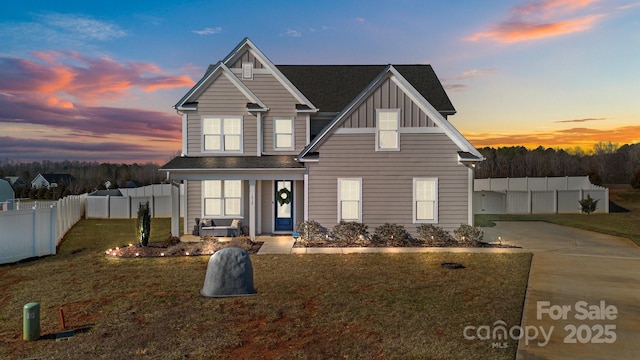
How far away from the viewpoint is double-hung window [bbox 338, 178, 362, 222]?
58.1 feet

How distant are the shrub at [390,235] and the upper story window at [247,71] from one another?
926 cm

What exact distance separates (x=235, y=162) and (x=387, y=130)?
6.72 meters

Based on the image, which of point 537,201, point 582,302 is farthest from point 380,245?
point 537,201

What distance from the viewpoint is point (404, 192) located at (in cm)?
1767

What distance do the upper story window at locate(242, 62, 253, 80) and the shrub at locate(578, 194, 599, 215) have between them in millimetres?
25305

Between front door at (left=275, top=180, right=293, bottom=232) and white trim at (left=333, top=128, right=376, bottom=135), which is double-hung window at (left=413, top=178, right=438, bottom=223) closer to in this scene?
white trim at (left=333, top=128, right=376, bottom=135)

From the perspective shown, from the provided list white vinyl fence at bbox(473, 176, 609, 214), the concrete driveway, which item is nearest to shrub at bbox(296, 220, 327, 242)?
the concrete driveway

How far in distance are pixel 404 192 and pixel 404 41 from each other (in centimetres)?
950

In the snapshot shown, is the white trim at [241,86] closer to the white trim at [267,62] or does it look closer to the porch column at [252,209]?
the white trim at [267,62]

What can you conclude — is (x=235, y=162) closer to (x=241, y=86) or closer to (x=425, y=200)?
(x=241, y=86)

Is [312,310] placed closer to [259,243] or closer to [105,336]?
[105,336]

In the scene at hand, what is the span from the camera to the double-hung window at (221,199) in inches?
769

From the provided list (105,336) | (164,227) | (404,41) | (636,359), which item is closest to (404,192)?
(404,41)

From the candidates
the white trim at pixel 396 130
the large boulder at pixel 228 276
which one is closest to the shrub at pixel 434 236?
the white trim at pixel 396 130
